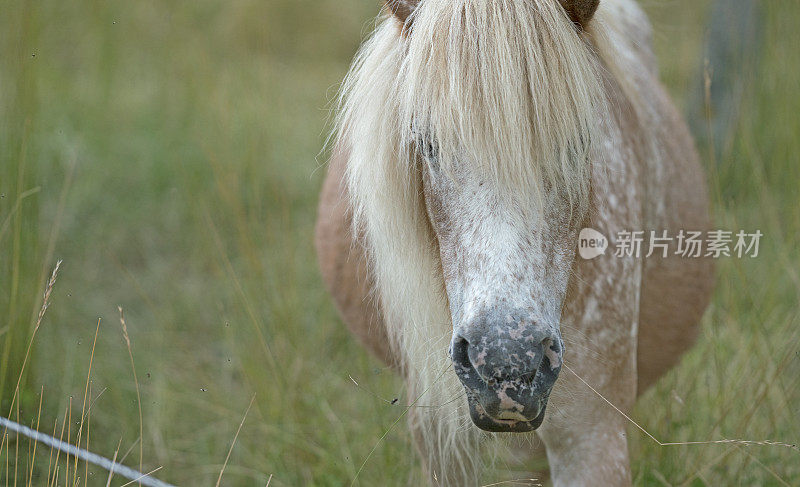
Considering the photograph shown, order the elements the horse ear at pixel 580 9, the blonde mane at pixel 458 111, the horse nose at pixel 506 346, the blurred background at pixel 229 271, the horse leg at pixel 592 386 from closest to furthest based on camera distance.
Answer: the horse nose at pixel 506 346 < the blonde mane at pixel 458 111 < the horse ear at pixel 580 9 < the horse leg at pixel 592 386 < the blurred background at pixel 229 271

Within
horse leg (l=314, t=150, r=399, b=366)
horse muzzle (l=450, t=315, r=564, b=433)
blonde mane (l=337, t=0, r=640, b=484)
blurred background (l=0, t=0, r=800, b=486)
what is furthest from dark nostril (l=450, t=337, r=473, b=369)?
horse leg (l=314, t=150, r=399, b=366)

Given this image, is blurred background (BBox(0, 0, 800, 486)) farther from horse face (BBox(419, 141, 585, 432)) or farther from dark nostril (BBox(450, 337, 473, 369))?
dark nostril (BBox(450, 337, 473, 369))

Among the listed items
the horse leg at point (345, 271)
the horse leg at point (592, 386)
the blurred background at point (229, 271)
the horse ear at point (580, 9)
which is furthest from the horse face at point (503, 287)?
the horse leg at point (345, 271)

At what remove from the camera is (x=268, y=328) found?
12.4 feet

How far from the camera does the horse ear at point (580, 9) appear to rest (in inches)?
75.9

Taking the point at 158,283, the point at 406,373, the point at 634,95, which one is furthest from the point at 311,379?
the point at 634,95

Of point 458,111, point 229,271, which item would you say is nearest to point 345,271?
point 229,271

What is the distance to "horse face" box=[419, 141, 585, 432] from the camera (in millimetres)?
1605

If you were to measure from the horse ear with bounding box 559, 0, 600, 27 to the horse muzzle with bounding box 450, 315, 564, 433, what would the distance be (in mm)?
831

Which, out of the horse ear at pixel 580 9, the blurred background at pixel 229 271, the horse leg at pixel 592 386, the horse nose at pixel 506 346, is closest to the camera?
the horse nose at pixel 506 346

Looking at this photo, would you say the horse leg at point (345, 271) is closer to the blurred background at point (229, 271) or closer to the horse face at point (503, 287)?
the blurred background at point (229, 271)

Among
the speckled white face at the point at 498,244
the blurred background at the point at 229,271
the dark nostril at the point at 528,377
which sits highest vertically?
the speckled white face at the point at 498,244

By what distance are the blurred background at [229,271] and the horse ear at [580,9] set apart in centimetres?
76

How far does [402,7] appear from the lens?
79.4 inches
